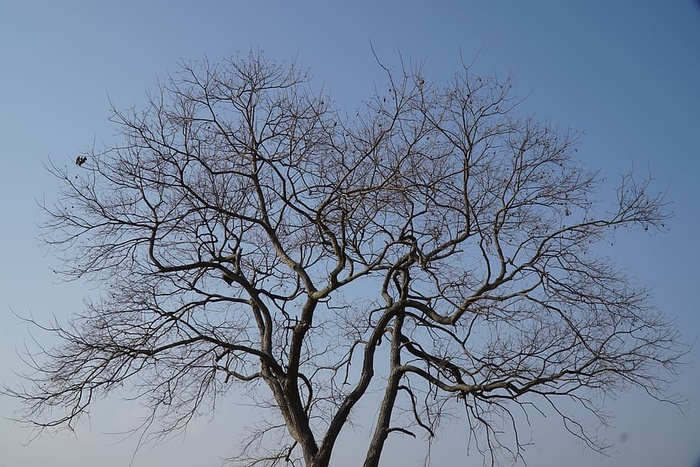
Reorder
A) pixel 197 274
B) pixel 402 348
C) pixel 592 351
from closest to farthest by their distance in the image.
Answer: pixel 592 351 → pixel 197 274 → pixel 402 348

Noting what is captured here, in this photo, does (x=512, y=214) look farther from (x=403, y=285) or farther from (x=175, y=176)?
(x=175, y=176)

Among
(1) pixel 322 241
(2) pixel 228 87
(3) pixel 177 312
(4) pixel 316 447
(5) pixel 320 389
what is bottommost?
(4) pixel 316 447

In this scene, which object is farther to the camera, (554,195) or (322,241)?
(322,241)

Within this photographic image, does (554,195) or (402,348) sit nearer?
(554,195)

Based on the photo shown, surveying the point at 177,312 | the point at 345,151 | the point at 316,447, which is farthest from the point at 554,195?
the point at 177,312

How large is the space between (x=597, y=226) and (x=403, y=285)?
287 cm

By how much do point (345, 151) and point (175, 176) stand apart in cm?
229

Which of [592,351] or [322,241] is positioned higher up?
[322,241]

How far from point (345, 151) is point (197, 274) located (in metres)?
2.73

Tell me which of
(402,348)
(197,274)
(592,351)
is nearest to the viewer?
(592,351)

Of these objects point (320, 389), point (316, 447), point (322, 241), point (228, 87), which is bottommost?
point (316, 447)

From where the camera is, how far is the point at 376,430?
32.9ft

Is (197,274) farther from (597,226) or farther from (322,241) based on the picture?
(597,226)

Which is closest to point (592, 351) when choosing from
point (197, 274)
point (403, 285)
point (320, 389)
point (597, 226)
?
point (597, 226)
